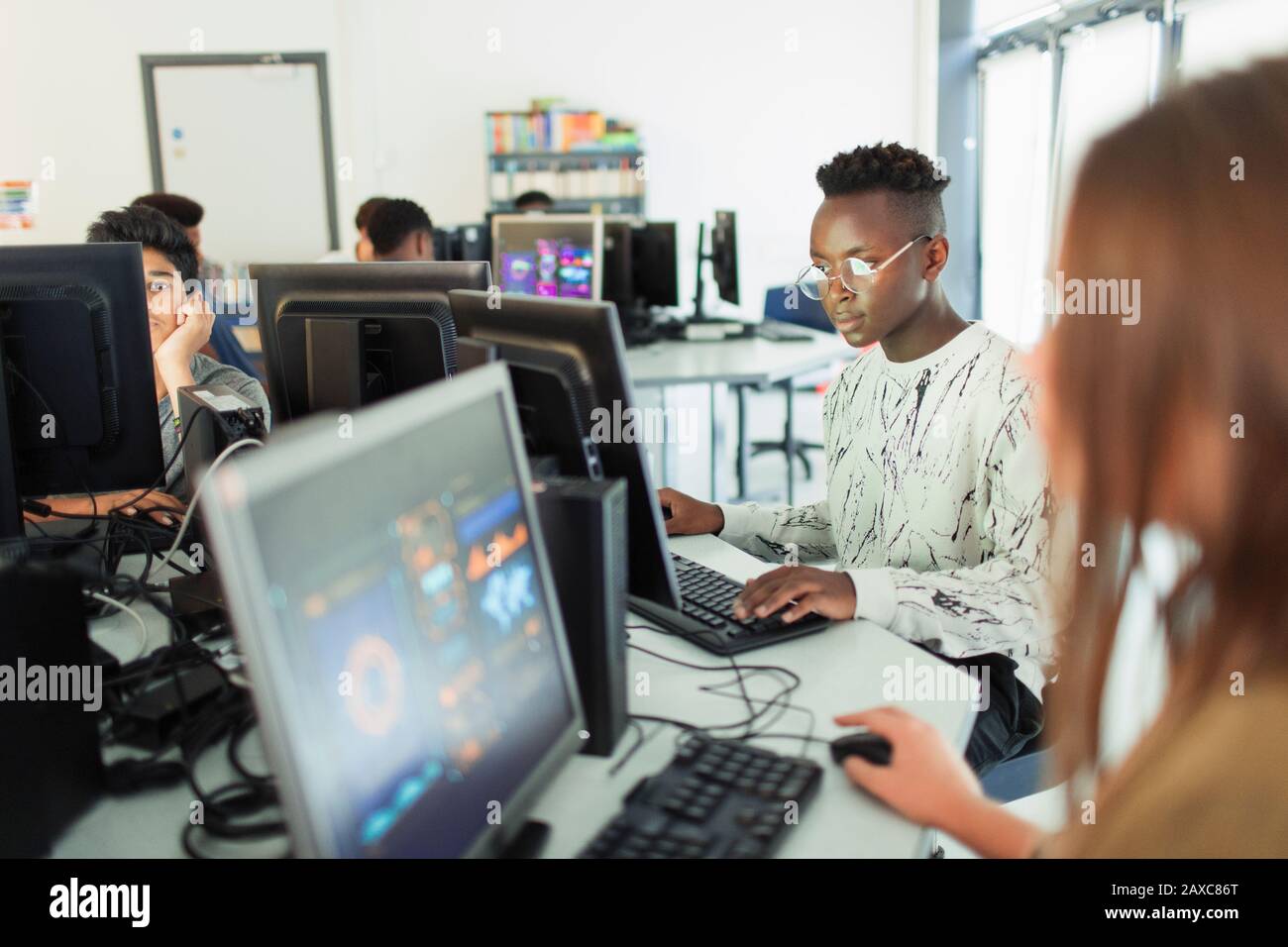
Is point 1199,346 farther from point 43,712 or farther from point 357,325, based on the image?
point 357,325

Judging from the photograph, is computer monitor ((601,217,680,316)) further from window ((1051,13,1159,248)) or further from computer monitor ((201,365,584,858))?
computer monitor ((201,365,584,858))

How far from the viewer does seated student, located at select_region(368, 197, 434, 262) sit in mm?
3797

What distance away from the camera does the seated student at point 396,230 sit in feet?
12.5

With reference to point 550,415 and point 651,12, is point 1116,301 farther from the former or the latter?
point 651,12

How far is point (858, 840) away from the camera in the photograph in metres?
0.94

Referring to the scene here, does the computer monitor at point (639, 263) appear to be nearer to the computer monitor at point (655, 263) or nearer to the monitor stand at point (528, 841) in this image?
the computer monitor at point (655, 263)

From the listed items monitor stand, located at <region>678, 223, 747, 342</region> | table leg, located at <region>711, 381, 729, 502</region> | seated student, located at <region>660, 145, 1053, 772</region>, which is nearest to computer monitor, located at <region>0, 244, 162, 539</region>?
seated student, located at <region>660, 145, 1053, 772</region>

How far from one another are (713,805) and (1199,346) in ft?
1.83

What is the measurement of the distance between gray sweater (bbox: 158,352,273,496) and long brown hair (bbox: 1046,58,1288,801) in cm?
132

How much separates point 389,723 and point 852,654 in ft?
2.44

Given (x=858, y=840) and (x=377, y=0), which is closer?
(x=858, y=840)

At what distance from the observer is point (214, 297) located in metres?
3.23

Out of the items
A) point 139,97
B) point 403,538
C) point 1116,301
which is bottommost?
point 403,538
